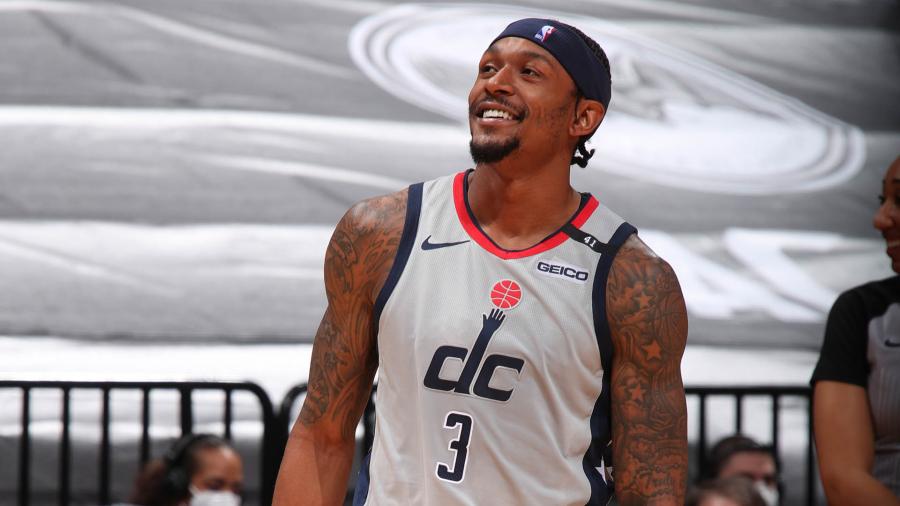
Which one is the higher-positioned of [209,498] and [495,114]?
[495,114]

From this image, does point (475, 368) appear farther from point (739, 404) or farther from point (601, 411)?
point (739, 404)

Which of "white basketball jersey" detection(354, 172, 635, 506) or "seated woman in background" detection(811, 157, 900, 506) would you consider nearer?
"white basketball jersey" detection(354, 172, 635, 506)

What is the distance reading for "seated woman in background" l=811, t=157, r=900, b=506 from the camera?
3416 mm

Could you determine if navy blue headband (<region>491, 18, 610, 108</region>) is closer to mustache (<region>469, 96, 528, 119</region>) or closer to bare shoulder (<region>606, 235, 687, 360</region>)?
mustache (<region>469, 96, 528, 119</region>)

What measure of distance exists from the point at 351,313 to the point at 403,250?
8.3 inches

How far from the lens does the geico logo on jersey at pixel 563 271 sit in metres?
2.86

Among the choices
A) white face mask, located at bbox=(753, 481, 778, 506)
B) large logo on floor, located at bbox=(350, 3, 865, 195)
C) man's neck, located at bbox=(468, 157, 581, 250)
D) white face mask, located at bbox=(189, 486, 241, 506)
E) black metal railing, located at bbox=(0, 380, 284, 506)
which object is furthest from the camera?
large logo on floor, located at bbox=(350, 3, 865, 195)

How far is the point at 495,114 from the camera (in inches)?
114

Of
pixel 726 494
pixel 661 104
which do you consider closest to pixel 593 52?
pixel 726 494

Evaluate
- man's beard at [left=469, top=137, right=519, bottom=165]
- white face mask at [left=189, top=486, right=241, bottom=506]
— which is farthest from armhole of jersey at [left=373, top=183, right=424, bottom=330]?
white face mask at [left=189, top=486, right=241, bottom=506]

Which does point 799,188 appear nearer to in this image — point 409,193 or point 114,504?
point 114,504

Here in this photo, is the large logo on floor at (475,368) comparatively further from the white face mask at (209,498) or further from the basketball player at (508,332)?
the white face mask at (209,498)

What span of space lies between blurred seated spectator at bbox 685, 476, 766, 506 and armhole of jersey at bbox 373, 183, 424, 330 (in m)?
2.02

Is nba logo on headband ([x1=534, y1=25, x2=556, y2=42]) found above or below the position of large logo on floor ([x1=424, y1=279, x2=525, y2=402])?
above
